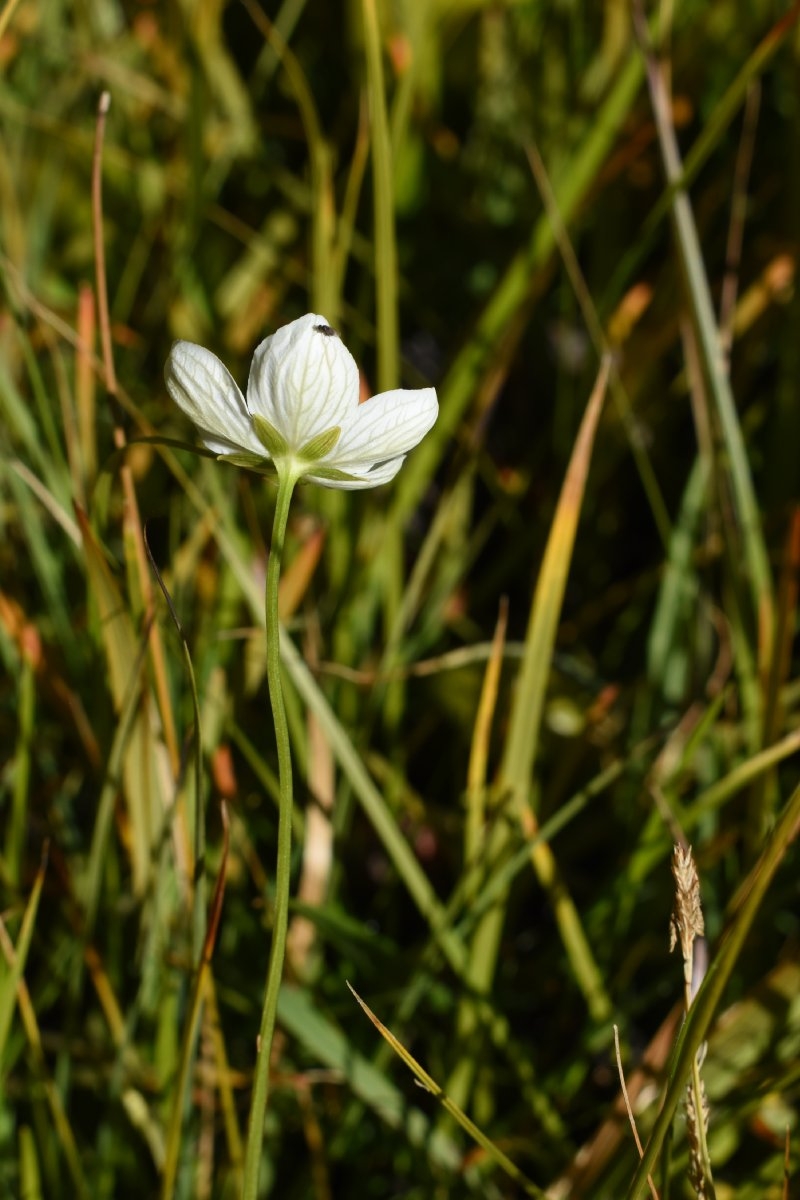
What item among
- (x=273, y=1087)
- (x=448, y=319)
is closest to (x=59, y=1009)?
(x=273, y=1087)

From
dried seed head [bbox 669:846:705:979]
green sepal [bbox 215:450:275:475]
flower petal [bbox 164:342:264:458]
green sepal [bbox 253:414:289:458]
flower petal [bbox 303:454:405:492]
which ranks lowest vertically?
dried seed head [bbox 669:846:705:979]

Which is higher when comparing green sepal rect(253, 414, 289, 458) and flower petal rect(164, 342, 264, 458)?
flower petal rect(164, 342, 264, 458)

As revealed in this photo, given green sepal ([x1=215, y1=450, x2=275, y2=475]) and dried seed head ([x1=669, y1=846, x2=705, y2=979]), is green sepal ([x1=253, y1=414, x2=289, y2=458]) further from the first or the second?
dried seed head ([x1=669, y1=846, x2=705, y2=979])

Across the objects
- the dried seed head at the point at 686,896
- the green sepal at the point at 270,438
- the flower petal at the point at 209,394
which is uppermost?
the flower petal at the point at 209,394

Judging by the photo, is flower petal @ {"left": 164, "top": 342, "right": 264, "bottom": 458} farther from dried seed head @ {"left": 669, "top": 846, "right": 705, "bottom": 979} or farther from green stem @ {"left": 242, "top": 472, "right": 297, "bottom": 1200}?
dried seed head @ {"left": 669, "top": 846, "right": 705, "bottom": 979}

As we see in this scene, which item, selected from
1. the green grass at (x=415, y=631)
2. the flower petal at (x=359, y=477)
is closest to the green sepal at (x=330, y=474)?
the flower petal at (x=359, y=477)

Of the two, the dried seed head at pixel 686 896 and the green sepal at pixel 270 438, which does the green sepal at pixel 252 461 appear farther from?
the dried seed head at pixel 686 896

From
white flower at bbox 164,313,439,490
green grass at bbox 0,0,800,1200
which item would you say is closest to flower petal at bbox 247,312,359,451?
white flower at bbox 164,313,439,490

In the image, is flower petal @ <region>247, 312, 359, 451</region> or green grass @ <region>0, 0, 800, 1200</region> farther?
green grass @ <region>0, 0, 800, 1200</region>

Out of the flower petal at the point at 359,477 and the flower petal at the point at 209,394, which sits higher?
the flower petal at the point at 209,394
